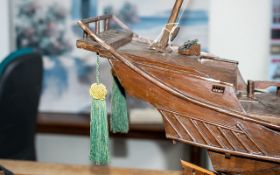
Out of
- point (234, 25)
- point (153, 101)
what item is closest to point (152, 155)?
point (234, 25)

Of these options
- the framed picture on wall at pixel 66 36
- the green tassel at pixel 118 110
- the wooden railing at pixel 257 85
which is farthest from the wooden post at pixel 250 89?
the framed picture on wall at pixel 66 36

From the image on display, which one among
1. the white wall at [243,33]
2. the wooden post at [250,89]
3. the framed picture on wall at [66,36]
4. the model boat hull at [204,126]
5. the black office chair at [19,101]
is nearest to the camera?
the model boat hull at [204,126]

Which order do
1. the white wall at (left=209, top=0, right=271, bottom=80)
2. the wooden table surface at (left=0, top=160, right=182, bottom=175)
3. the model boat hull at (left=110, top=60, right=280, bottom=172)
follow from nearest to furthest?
the model boat hull at (left=110, top=60, right=280, bottom=172) → the wooden table surface at (left=0, top=160, right=182, bottom=175) → the white wall at (left=209, top=0, right=271, bottom=80)

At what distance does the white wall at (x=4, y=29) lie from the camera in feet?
6.04

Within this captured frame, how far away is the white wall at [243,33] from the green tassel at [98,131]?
89 cm

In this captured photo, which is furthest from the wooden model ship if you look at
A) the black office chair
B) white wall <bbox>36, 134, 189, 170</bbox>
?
white wall <bbox>36, 134, 189, 170</bbox>

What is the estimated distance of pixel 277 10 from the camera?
162 cm

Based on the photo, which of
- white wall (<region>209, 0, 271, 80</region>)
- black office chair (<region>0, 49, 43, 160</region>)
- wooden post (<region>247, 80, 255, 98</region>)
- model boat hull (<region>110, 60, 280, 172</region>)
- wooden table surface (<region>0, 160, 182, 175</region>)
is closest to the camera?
model boat hull (<region>110, 60, 280, 172</region>)

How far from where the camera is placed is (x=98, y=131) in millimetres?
931

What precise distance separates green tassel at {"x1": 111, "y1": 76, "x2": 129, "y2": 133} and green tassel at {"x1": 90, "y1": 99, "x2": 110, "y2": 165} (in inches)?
4.4

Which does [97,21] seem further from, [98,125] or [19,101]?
[19,101]

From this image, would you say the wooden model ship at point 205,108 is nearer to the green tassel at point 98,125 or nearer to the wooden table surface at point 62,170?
the green tassel at point 98,125

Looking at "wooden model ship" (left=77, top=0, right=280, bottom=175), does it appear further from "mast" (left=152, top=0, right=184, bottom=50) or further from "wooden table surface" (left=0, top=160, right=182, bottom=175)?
"wooden table surface" (left=0, top=160, right=182, bottom=175)

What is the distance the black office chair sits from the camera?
4.45 feet
